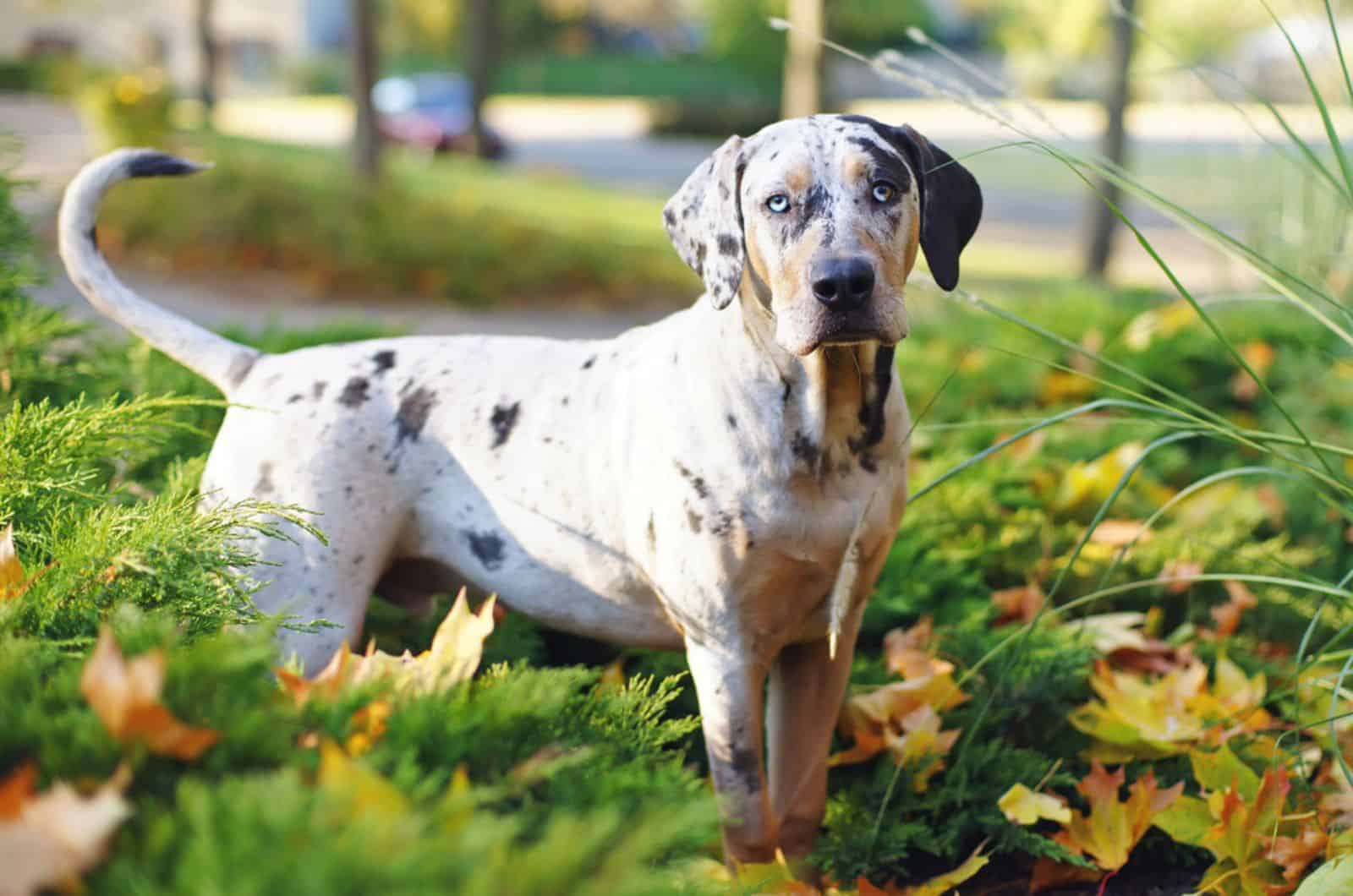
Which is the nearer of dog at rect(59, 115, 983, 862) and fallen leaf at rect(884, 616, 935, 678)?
dog at rect(59, 115, 983, 862)

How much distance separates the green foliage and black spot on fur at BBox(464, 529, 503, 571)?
7.55 m

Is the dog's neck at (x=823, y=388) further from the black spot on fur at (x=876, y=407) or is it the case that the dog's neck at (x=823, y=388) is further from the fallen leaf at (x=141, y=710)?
the fallen leaf at (x=141, y=710)

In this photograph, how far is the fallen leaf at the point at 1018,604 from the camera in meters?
3.41

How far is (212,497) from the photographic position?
265cm

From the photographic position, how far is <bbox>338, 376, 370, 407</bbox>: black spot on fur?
2678 mm

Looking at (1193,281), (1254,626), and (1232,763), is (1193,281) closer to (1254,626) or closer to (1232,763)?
(1254,626)

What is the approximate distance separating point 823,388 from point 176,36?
49814 millimetres

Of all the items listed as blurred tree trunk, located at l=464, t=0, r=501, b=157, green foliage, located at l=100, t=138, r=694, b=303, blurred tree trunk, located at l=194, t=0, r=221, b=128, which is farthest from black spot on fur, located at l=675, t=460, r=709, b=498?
blurred tree trunk, located at l=194, t=0, r=221, b=128

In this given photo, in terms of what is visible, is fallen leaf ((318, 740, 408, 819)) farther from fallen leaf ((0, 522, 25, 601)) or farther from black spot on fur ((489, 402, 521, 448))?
black spot on fur ((489, 402, 521, 448))

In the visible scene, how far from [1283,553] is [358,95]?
8.60 m

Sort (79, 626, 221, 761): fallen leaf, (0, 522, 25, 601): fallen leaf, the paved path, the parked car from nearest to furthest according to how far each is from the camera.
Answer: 1. (79, 626, 221, 761): fallen leaf
2. (0, 522, 25, 601): fallen leaf
3. the paved path
4. the parked car

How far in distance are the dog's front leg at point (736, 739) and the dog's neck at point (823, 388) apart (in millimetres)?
403

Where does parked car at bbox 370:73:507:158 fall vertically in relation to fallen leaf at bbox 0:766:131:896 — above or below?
below

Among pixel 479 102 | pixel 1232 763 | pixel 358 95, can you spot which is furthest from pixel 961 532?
pixel 479 102
